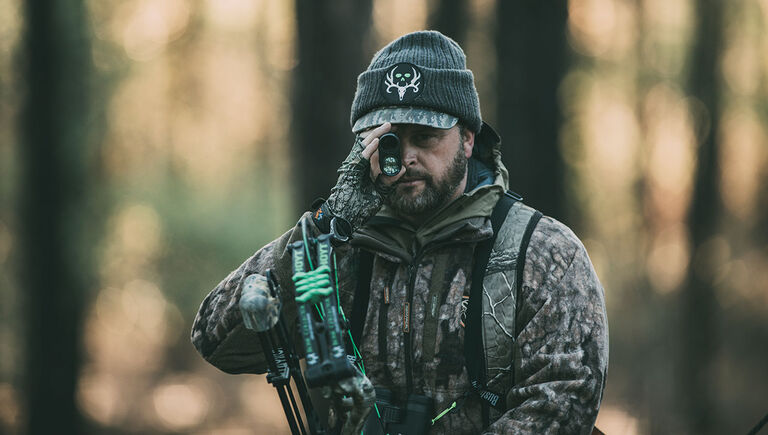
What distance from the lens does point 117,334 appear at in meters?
19.7

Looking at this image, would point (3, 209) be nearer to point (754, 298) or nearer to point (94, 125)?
point (94, 125)

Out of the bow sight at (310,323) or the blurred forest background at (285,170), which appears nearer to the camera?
the bow sight at (310,323)

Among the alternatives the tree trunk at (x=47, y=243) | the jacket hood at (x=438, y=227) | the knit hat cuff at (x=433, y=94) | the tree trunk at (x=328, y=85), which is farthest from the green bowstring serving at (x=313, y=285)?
the tree trunk at (x=47, y=243)

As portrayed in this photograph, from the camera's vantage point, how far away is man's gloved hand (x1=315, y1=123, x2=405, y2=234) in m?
3.27

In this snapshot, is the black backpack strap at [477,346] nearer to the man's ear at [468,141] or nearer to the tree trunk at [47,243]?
the man's ear at [468,141]

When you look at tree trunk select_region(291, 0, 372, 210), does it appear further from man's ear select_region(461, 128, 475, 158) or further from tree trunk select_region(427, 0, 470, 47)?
tree trunk select_region(427, 0, 470, 47)

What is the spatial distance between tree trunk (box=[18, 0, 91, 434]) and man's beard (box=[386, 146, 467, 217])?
6542 mm

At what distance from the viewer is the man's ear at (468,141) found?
3534mm

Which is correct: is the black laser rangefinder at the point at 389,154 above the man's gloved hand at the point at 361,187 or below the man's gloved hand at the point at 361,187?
above

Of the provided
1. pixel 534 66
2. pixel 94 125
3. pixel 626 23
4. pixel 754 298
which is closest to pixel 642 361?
pixel 754 298

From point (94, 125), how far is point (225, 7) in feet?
27.1

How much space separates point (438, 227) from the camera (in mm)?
3283

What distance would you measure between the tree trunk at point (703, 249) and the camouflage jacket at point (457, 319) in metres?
9.95

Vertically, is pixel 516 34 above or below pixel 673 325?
above
